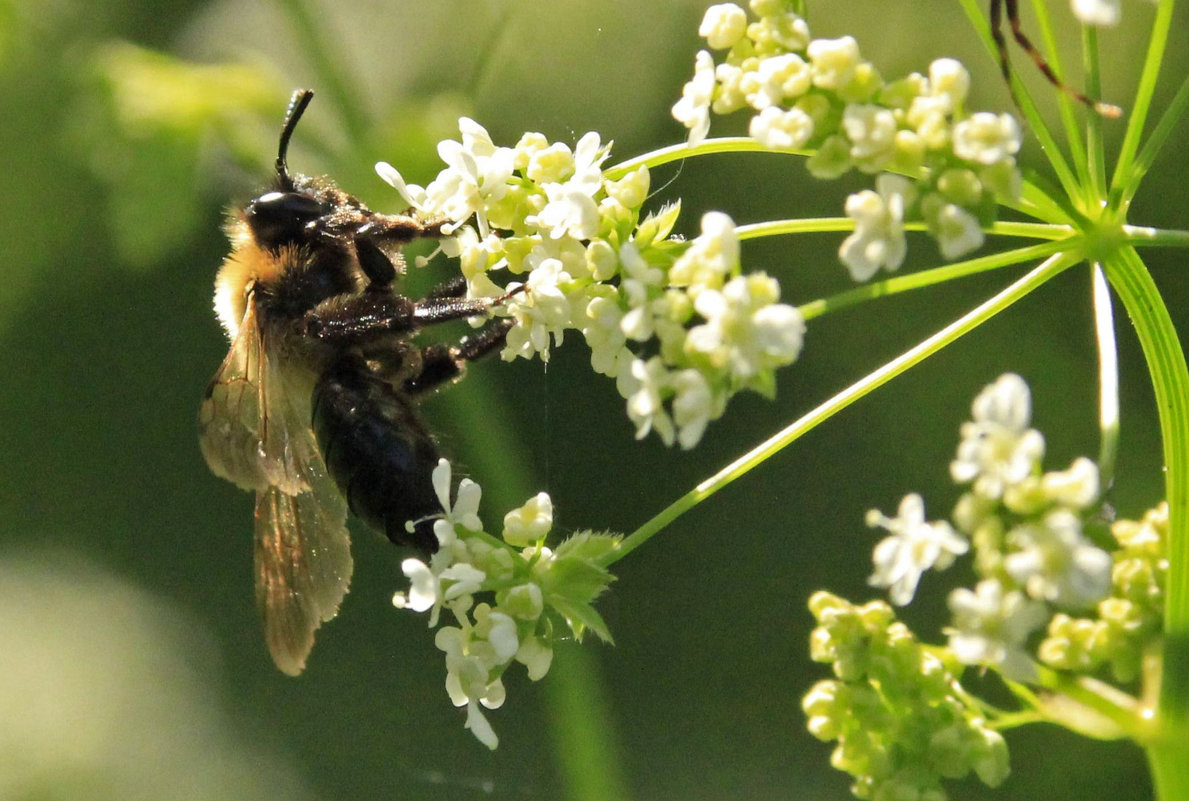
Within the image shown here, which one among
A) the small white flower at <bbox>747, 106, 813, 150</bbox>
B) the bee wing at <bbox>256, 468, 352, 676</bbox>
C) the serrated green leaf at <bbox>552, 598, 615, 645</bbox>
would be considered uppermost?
the small white flower at <bbox>747, 106, 813, 150</bbox>

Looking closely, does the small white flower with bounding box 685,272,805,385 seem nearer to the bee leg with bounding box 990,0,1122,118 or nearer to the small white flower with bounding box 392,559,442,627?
the bee leg with bounding box 990,0,1122,118

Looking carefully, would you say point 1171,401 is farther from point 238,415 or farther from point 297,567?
point 238,415

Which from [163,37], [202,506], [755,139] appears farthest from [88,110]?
[755,139]

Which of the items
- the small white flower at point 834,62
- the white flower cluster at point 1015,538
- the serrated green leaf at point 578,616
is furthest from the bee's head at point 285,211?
the white flower cluster at point 1015,538

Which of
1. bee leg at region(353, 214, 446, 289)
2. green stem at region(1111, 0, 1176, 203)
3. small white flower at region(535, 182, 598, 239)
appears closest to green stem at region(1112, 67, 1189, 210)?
green stem at region(1111, 0, 1176, 203)

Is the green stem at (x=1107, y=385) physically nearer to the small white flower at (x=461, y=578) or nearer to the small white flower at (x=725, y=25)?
the small white flower at (x=725, y=25)

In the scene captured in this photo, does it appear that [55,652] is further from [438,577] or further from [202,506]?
[438,577]

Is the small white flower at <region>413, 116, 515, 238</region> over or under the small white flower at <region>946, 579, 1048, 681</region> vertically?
over
